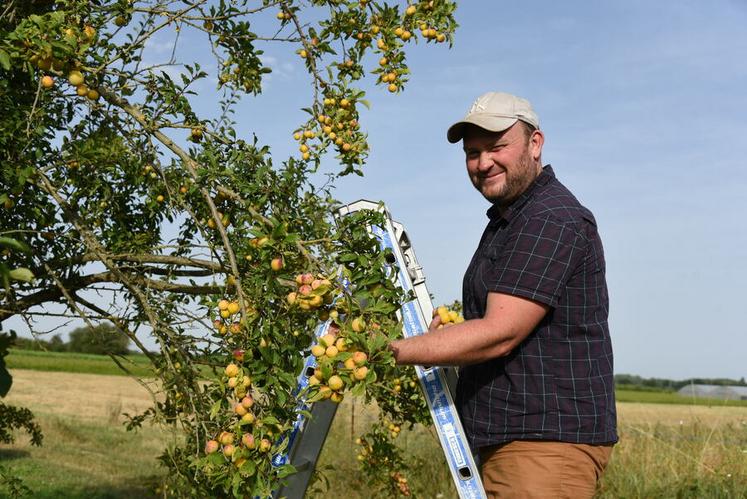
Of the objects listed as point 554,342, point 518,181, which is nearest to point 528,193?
point 518,181

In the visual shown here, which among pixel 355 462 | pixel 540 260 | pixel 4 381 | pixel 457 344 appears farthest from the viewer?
pixel 355 462

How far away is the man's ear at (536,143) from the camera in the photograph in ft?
9.08

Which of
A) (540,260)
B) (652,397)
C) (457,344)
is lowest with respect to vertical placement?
(652,397)

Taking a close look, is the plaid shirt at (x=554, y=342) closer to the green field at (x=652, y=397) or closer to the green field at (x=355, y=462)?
the green field at (x=355, y=462)

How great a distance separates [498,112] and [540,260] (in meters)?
0.56

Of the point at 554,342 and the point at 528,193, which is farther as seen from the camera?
the point at 528,193

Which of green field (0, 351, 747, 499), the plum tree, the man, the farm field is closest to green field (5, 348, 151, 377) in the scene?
green field (0, 351, 747, 499)

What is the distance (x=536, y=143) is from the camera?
9.19ft

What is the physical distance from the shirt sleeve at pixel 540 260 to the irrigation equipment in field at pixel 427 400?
0.43m

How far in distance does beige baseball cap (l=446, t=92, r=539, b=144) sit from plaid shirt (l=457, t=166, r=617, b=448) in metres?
0.29

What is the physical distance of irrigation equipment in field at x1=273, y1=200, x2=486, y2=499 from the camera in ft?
9.05

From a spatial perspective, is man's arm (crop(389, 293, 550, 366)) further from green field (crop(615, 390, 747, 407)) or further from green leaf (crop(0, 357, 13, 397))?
green field (crop(615, 390, 747, 407))

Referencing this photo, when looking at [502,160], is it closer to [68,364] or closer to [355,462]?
[355,462]

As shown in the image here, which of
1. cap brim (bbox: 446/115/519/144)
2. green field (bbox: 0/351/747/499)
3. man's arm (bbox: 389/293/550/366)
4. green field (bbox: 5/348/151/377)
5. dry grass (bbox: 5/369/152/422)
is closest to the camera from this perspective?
man's arm (bbox: 389/293/550/366)
